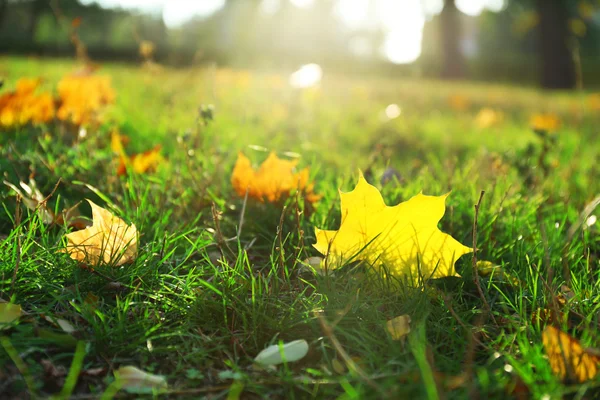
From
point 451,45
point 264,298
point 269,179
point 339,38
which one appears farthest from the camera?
point 339,38

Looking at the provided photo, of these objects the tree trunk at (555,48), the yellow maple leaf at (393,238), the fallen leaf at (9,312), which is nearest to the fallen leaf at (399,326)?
the yellow maple leaf at (393,238)

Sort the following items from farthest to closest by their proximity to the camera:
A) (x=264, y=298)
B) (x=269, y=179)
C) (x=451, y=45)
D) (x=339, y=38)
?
(x=339, y=38) → (x=451, y=45) → (x=269, y=179) → (x=264, y=298)

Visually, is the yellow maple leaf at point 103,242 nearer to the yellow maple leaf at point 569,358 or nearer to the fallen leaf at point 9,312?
the fallen leaf at point 9,312

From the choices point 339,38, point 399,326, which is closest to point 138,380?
point 399,326

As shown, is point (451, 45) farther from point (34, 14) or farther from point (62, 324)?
point (34, 14)

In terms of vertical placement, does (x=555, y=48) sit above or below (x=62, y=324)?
below

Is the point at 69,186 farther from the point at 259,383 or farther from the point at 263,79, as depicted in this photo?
the point at 263,79

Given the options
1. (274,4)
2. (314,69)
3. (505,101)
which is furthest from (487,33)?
(314,69)

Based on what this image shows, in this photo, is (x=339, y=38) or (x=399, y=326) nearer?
(x=399, y=326)
